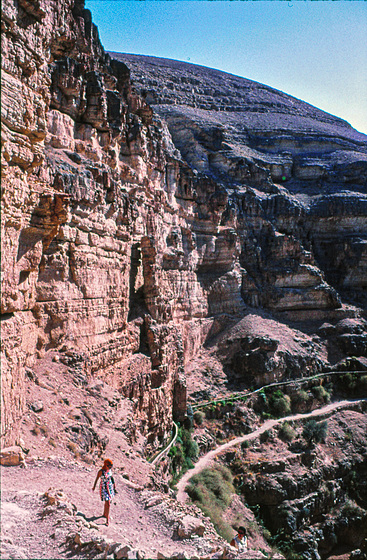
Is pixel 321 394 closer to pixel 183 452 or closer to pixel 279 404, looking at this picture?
pixel 279 404

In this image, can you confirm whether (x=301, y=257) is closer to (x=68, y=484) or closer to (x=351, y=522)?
(x=351, y=522)

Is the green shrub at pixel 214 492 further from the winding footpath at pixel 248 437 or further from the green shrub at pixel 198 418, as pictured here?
the green shrub at pixel 198 418

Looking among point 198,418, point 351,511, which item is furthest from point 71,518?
point 351,511

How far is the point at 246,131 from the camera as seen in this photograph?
6606 cm

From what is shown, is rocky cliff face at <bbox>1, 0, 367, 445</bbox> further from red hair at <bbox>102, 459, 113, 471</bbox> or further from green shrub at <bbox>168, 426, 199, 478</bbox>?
red hair at <bbox>102, 459, 113, 471</bbox>

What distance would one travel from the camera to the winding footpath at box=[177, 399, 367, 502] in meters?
20.3

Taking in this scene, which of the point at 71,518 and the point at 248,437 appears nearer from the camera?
the point at 71,518

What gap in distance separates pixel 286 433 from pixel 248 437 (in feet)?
9.41

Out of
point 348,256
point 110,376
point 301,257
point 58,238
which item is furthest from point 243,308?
point 58,238

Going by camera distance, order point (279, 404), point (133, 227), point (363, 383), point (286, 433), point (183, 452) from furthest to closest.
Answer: point (363, 383) → point (279, 404) → point (286, 433) → point (183, 452) → point (133, 227)

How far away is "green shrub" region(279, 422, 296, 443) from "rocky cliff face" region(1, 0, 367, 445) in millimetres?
5240

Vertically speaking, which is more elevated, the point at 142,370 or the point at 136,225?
the point at 136,225

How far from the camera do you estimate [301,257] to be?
41.6 metres

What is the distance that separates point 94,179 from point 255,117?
6410 centimetres
